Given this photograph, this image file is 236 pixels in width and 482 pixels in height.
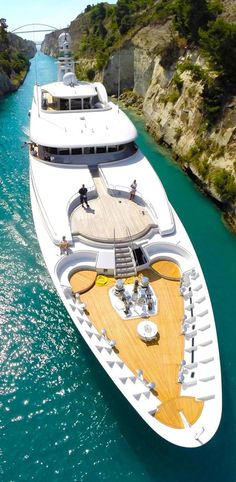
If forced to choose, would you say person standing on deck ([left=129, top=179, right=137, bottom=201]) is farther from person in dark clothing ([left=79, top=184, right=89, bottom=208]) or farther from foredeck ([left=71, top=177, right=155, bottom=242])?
person in dark clothing ([left=79, top=184, right=89, bottom=208])

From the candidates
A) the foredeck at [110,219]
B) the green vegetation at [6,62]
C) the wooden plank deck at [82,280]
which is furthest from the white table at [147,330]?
the green vegetation at [6,62]

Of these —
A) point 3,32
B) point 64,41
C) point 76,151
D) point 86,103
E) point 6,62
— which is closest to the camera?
point 76,151

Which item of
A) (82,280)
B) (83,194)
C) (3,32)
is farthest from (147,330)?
(3,32)

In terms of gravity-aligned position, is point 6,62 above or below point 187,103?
above

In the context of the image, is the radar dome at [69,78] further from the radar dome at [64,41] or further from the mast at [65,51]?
the radar dome at [64,41]

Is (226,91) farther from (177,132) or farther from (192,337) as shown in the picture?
(192,337)

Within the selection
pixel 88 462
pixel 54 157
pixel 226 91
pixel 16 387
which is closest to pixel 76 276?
pixel 16 387

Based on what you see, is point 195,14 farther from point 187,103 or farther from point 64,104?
point 64,104
